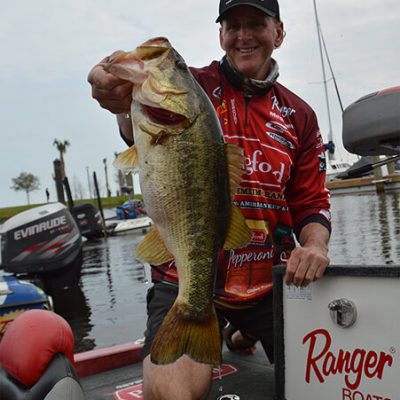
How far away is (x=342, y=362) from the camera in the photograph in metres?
2.63

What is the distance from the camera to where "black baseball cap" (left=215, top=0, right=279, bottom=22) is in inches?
116

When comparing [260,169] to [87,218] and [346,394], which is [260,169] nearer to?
[346,394]

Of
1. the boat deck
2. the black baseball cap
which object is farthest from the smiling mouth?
the boat deck

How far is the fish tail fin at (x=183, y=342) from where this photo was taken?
2264mm

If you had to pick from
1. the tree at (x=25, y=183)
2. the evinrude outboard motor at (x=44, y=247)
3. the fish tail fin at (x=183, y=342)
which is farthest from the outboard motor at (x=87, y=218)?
the tree at (x=25, y=183)

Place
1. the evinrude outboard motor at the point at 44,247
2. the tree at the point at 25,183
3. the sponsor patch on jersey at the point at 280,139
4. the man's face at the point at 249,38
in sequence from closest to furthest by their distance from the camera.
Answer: the man's face at the point at 249,38
the sponsor patch on jersey at the point at 280,139
the evinrude outboard motor at the point at 44,247
the tree at the point at 25,183

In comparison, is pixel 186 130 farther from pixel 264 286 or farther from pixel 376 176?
pixel 376 176

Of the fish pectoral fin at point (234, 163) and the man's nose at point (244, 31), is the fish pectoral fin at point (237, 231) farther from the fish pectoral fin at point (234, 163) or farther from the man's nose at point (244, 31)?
the man's nose at point (244, 31)

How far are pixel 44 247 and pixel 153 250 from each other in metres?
5.78

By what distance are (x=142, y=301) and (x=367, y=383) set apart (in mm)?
7311

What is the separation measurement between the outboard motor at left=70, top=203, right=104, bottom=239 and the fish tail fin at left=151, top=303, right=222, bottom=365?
1545cm

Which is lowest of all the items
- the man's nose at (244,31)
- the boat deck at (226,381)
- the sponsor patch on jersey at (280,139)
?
the boat deck at (226,381)

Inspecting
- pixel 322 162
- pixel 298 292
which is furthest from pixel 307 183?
pixel 298 292

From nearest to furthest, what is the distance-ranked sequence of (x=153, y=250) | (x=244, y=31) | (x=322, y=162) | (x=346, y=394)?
(x=153, y=250) < (x=346, y=394) < (x=244, y=31) < (x=322, y=162)
